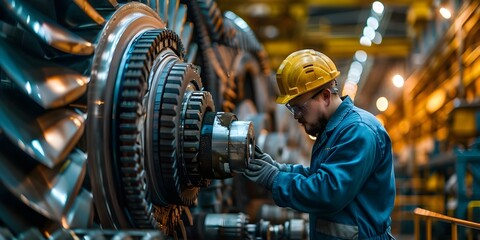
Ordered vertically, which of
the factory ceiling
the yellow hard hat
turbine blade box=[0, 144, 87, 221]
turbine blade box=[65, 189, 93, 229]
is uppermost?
the factory ceiling

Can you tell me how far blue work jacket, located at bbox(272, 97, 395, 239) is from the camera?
2.28 metres

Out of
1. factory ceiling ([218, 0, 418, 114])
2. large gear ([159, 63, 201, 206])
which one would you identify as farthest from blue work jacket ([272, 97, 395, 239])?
factory ceiling ([218, 0, 418, 114])

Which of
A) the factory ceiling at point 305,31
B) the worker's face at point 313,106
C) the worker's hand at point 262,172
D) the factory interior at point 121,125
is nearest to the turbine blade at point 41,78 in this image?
the factory interior at point 121,125

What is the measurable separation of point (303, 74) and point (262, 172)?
0.43m

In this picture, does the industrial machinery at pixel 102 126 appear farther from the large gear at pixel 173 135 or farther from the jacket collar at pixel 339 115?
the jacket collar at pixel 339 115

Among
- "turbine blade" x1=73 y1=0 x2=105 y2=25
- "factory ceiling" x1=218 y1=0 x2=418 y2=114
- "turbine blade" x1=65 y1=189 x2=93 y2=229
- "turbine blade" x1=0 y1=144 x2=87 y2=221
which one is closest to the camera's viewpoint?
"turbine blade" x1=0 y1=144 x2=87 y2=221

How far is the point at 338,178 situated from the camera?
2.26 meters

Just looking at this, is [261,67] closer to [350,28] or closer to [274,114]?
[274,114]

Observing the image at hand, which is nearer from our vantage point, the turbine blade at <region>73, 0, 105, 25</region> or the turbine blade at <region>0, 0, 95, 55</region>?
the turbine blade at <region>0, 0, 95, 55</region>

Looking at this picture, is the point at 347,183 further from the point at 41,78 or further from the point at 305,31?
the point at 305,31

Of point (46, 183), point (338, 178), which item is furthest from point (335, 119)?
point (46, 183)

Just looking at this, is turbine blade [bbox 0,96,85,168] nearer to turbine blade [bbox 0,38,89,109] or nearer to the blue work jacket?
turbine blade [bbox 0,38,89,109]

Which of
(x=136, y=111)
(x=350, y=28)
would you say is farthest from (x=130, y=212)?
(x=350, y=28)

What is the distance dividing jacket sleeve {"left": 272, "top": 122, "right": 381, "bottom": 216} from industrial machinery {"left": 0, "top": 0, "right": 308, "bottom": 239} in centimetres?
23
